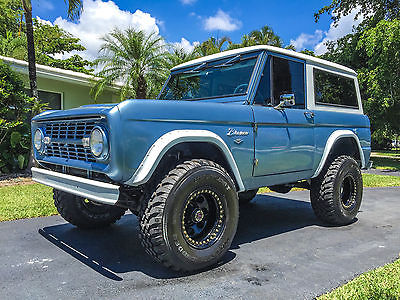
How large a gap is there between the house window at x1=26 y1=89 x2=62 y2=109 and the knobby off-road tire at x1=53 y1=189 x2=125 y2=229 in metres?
8.53

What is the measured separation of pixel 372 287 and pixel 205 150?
177cm

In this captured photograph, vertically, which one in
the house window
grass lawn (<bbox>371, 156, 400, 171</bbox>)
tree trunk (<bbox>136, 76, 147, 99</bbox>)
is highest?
tree trunk (<bbox>136, 76, 147, 99</bbox>)

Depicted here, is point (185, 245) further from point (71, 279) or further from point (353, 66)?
point (353, 66)

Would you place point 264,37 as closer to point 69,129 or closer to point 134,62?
point 134,62

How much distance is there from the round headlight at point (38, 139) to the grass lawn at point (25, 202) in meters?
1.74

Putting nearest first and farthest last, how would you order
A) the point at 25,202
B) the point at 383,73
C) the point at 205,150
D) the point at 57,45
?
the point at 205,150 < the point at 25,202 < the point at 383,73 < the point at 57,45

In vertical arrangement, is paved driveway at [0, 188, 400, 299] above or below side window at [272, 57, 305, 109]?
below

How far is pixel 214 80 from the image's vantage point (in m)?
4.00

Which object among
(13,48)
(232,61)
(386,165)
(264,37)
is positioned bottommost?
(386,165)

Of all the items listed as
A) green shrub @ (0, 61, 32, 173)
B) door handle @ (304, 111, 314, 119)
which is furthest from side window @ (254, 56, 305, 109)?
green shrub @ (0, 61, 32, 173)

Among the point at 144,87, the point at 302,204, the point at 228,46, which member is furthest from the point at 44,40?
the point at 302,204

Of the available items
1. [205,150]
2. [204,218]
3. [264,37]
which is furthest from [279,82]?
[264,37]

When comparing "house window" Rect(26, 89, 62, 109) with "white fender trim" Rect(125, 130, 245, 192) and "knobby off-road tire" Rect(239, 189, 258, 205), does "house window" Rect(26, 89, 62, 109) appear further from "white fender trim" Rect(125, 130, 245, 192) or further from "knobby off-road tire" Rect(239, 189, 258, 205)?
"white fender trim" Rect(125, 130, 245, 192)

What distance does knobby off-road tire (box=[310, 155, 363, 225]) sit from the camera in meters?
4.32
